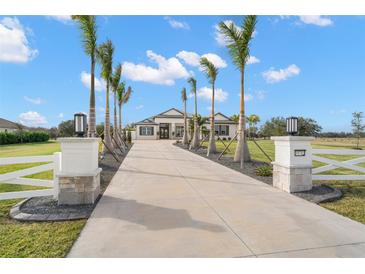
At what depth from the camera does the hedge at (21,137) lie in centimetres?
3052

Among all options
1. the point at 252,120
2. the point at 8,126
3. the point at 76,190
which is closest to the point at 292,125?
the point at 76,190

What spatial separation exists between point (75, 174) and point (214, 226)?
301 cm

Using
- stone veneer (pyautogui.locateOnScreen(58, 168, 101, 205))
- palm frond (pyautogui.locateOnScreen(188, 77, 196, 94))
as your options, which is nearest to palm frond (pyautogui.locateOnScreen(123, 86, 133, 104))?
palm frond (pyautogui.locateOnScreen(188, 77, 196, 94))

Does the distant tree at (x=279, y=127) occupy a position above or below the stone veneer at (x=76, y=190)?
above

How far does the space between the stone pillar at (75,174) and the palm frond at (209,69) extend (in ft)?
42.1

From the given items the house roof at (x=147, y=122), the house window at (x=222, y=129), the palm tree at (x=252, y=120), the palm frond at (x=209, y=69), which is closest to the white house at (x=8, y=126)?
the house roof at (x=147, y=122)

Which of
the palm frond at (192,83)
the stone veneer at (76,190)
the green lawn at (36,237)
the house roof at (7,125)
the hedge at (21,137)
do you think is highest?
the palm frond at (192,83)

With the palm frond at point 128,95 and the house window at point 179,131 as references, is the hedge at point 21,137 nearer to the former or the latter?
the palm frond at point 128,95

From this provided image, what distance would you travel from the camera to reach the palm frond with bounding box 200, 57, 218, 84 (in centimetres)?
1653

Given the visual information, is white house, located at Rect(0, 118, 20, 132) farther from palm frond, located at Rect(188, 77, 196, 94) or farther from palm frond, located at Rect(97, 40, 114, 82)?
palm frond, located at Rect(97, 40, 114, 82)
